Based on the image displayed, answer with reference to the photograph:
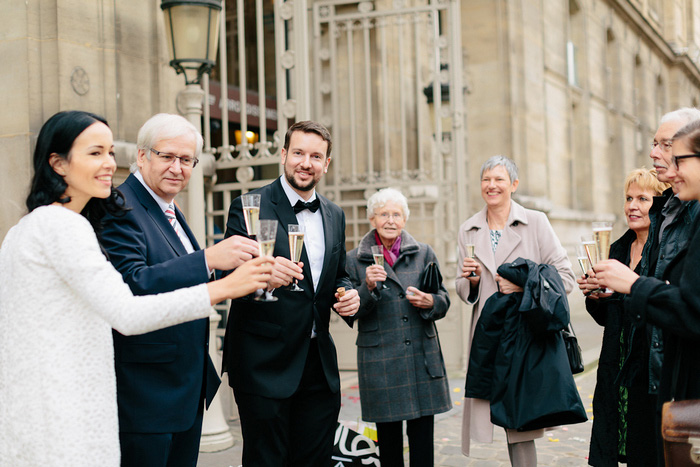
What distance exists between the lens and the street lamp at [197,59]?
5020 millimetres

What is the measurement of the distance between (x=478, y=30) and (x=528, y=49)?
108cm

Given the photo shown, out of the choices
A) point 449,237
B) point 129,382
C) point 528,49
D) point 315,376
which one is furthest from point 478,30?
point 129,382

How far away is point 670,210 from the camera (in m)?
3.19

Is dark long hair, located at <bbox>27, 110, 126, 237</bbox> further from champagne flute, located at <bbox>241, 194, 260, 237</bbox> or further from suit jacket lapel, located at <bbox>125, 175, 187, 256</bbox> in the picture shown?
champagne flute, located at <bbox>241, 194, 260, 237</bbox>

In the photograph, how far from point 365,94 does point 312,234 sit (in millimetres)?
6004

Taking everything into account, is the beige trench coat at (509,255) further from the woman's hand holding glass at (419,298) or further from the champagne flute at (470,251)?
the woman's hand holding glass at (419,298)

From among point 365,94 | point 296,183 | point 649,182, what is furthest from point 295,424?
point 365,94

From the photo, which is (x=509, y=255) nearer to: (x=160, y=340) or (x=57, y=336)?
(x=160, y=340)

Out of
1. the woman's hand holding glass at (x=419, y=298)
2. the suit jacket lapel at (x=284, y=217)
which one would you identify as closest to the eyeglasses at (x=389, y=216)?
the woman's hand holding glass at (x=419, y=298)

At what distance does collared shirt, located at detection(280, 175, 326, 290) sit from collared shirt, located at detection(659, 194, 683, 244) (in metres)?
1.50

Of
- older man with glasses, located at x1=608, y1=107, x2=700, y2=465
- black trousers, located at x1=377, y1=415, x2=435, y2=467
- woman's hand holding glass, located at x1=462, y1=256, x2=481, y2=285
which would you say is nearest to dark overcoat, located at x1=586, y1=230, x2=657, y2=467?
older man with glasses, located at x1=608, y1=107, x2=700, y2=465

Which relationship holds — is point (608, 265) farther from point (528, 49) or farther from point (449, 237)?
point (528, 49)

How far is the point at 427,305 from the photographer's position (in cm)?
423

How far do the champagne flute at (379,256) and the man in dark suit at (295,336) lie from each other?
22.1 inches
